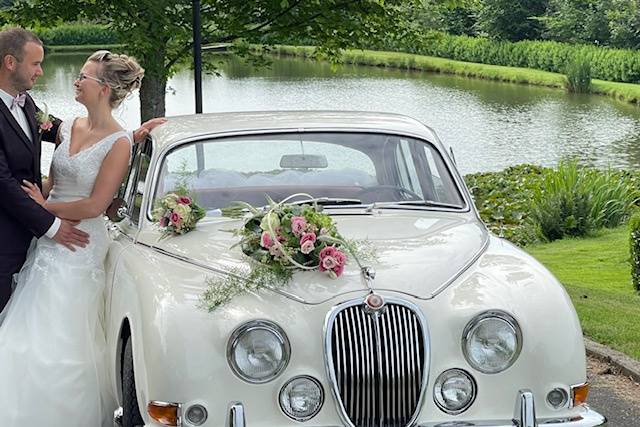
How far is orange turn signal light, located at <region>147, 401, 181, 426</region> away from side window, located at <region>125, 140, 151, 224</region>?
63.3 inches

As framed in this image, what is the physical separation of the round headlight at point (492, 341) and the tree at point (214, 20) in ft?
25.8

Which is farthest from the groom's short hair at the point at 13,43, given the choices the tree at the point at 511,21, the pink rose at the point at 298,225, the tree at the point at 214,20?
the tree at the point at 511,21

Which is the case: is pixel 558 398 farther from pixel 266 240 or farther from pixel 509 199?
pixel 509 199

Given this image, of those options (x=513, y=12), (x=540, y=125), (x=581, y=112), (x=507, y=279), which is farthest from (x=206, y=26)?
(x=513, y=12)

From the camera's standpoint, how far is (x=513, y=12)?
60656 millimetres

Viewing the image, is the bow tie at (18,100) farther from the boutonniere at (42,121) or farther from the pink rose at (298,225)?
the pink rose at (298,225)

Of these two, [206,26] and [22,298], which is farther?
[206,26]

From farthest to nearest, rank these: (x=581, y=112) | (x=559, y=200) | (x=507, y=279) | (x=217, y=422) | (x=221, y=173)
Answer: (x=581, y=112), (x=559, y=200), (x=221, y=173), (x=507, y=279), (x=217, y=422)

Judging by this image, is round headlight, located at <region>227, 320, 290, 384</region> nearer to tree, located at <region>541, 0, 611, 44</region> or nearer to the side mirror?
the side mirror

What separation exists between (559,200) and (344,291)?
1201 cm

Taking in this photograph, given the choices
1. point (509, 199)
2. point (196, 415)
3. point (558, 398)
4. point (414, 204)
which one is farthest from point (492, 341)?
point (509, 199)

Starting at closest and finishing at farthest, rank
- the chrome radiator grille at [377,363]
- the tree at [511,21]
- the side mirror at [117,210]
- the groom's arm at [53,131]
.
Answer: the chrome radiator grille at [377,363]
the side mirror at [117,210]
the groom's arm at [53,131]
the tree at [511,21]

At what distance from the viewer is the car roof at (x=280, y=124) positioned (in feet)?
19.4

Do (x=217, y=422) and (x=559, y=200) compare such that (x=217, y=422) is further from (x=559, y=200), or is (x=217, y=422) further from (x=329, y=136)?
(x=559, y=200)
